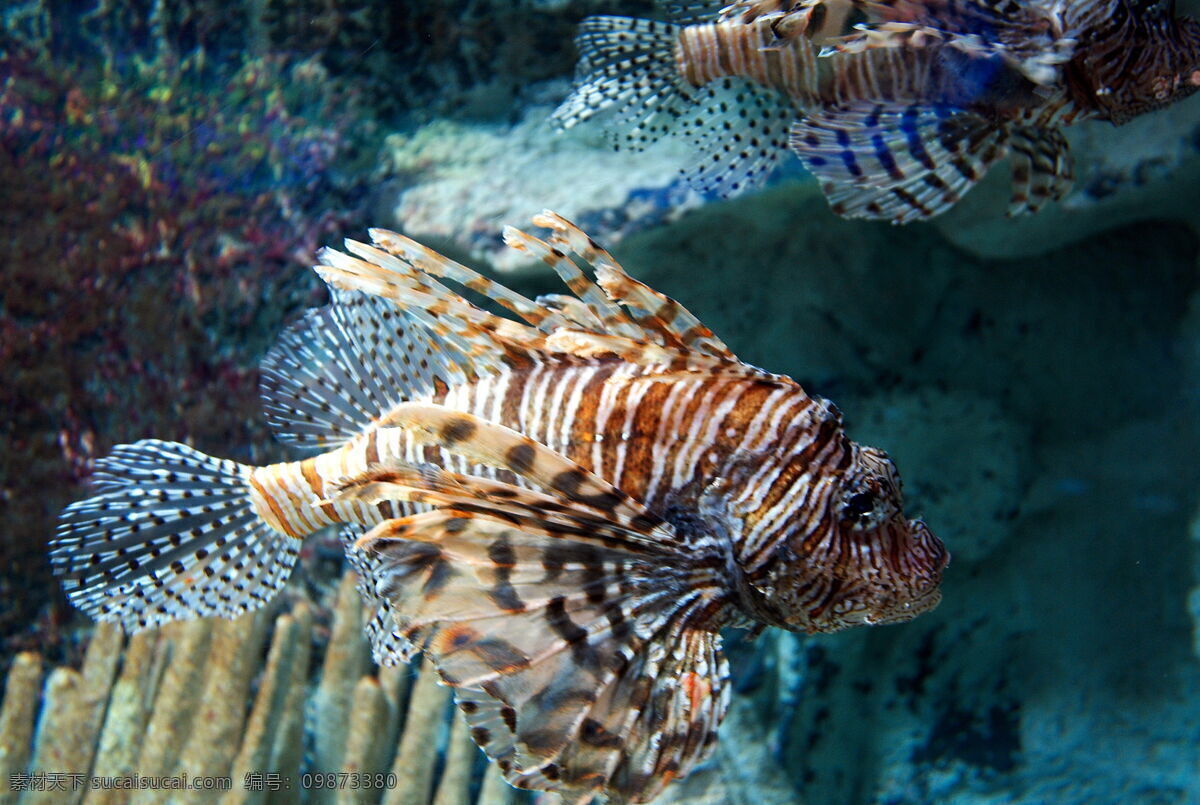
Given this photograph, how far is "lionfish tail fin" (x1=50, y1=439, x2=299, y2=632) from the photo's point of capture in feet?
6.44

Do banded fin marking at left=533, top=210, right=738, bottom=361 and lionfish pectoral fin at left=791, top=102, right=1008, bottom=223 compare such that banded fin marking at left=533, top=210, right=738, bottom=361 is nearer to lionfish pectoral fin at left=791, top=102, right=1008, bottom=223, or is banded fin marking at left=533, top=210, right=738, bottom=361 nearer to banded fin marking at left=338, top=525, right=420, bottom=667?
banded fin marking at left=338, top=525, right=420, bottom=667

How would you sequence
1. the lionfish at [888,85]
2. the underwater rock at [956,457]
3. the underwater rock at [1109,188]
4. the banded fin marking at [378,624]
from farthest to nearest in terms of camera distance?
1. the underwater rock at [956,457]
2. the underwater rock at [1109,188]
3. the lionfish at [888,85]
4. the banded fin marking at [378,624]

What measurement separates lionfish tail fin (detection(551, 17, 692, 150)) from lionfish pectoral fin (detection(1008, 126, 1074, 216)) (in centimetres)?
103

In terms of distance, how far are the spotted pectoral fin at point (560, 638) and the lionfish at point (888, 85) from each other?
1.32 meters

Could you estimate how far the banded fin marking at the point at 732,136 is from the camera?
2.48 m

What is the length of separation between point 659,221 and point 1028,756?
9.41ft

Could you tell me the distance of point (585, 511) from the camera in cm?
134

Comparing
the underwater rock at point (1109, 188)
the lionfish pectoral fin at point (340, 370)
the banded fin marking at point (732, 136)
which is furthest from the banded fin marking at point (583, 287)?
the underwater rock at point (1109, 188)

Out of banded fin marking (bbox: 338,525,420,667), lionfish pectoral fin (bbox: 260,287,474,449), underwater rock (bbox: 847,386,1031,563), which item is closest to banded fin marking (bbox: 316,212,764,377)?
lionfish pectoral fin (bbox: 260,287,474,449)

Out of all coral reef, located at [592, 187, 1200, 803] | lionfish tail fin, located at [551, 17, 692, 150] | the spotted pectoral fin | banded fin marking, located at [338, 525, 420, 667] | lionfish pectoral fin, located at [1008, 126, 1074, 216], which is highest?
lionfish tail fin, located at [551, 17, 692, 150]

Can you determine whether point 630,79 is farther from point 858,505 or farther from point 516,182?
point 858,505

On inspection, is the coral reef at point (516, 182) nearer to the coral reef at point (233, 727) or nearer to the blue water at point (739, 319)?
the blue water at point (739, 319)

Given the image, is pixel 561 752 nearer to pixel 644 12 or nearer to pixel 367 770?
pixel 367 770

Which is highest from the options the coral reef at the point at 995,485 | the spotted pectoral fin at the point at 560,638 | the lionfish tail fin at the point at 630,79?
the lionfish tail fin at the point at 630,79
